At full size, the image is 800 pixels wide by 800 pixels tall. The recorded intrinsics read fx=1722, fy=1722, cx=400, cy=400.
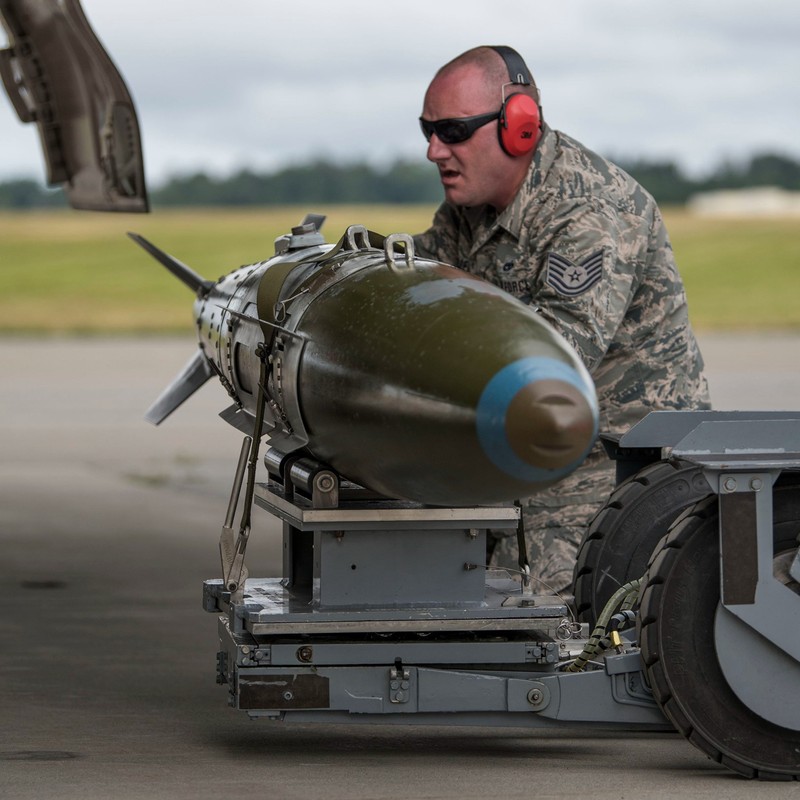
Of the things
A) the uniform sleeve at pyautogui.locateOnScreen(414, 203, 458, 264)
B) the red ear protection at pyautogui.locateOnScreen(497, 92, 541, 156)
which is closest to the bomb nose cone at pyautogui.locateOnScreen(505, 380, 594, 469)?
the red ear protection at pyautogui.locateOnScreen(497, 92, 541, 156)

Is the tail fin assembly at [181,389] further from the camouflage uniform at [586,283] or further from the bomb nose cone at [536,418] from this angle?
the bomb nose cone at [536,418]

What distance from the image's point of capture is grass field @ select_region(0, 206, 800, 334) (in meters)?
34.8

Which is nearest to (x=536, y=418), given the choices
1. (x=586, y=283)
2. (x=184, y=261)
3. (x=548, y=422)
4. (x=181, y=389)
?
(x=548, y=422)

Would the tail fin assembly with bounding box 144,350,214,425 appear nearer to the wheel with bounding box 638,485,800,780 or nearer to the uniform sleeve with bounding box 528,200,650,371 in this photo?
the uniform sleeve with bounding box 528,200,650,371

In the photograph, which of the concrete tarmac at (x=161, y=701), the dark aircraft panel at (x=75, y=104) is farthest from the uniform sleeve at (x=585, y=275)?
the dark aircraft panel at (x=75, y=104)

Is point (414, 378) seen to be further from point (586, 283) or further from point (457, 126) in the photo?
point (457, 126)

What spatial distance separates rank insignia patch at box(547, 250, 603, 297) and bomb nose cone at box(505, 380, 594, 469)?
116 centimetres

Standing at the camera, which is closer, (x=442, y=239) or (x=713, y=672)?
(x=713, y=672)

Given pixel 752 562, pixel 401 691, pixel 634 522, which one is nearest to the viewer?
pixel 752 562

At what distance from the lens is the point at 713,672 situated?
13.7ft

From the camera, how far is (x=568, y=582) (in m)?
5.68

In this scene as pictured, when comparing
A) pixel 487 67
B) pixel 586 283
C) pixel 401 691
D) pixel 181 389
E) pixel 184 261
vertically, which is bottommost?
pixel 401 691

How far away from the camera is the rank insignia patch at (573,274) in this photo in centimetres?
482

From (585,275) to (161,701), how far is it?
6.35 ft
